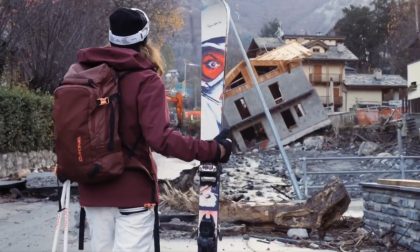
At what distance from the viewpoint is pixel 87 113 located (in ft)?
8.77

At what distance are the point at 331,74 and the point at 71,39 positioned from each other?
46571 millimetres

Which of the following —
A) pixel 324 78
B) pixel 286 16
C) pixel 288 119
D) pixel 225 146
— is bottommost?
pixel 225 146

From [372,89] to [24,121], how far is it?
166 ft

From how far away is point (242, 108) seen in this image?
42719 mm

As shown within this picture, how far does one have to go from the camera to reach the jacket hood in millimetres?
2836

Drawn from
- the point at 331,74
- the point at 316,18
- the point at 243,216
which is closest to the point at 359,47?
the point at 331,74

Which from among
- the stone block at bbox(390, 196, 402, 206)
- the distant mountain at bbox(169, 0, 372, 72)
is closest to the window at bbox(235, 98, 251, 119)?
the distant mountain at bbox(169, 0, 372, 72)

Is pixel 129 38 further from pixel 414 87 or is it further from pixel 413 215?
pixel 414 87

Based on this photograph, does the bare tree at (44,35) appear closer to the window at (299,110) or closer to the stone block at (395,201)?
the stone block at (395,201)

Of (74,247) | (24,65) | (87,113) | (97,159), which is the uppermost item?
(24,65)

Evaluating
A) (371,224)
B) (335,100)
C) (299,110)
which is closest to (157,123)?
(371,224)

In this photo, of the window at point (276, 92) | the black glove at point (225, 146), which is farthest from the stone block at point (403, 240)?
the window at point (276, 92)

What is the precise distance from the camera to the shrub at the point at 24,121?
14797 millimetres

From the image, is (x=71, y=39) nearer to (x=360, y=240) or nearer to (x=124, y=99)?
(x=360, y=240)
